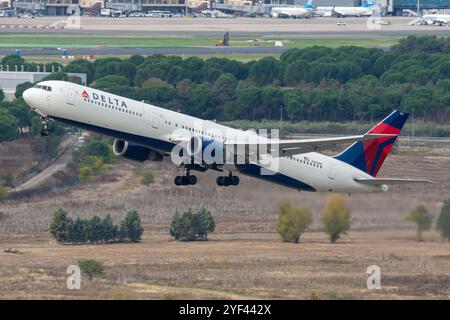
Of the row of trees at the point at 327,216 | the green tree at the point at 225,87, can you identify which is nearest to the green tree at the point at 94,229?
the row of trees at the point at 327,216

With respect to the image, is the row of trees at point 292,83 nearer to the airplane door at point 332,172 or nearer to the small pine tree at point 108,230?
the small pine tree at point 108,230

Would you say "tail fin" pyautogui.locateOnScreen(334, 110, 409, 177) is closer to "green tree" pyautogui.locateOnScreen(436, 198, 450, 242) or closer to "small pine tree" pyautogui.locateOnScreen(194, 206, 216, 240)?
"green tree" pyautogui.locateOnScreen(436, 198, 450, 242)

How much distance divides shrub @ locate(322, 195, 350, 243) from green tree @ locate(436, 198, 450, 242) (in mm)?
6194

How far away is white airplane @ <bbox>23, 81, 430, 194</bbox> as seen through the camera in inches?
2726

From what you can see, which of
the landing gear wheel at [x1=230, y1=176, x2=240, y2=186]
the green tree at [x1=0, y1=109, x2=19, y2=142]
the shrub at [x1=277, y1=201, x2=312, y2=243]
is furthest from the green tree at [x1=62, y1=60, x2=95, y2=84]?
the landing gear wheel at [x1=230, y1=176, x2=240, y2=186]

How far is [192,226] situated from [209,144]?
24.1 meters

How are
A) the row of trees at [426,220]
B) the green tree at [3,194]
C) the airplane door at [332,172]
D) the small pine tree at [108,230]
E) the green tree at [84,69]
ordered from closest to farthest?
1. the airplane door at [332,172]
2. the row of trees at [426,220]
3. the small pine tree at [108,230]
4. the green tree at [3,194]
5. the green tree at [84,69]

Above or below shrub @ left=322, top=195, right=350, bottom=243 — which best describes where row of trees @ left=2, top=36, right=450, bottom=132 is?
below

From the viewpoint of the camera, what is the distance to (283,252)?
89.2 m

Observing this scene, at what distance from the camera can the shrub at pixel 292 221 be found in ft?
275

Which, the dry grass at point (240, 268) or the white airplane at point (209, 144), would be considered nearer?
the white airplane at point (209, 144)

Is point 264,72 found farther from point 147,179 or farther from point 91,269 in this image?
point 91,269

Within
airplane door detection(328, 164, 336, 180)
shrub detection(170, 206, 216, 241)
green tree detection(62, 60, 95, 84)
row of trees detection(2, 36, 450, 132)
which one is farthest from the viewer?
green tree detection(62, 60, 95, 84)
